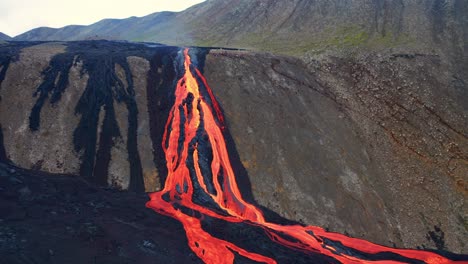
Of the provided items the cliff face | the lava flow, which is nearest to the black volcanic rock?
the lava flow

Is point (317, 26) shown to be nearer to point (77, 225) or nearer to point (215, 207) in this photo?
point (215, 207)

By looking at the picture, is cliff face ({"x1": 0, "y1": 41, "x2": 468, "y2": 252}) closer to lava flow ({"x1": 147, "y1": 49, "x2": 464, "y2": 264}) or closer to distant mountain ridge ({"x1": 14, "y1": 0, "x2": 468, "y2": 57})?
lava flow ({"x1": 147, "y1": 49, "x2": 464, "y2": 264})

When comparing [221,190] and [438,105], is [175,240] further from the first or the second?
[438,105]

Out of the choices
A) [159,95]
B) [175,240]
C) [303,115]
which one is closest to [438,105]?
[303,115]

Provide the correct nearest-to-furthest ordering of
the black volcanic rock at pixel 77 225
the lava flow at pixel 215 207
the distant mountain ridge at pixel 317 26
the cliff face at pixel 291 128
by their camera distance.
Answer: the black volcanic rock at pixel 77 225, the lava flow at pixel 215 207, the cliff face at pixel 291 128, the distant mountain ridge at pixel 317 26

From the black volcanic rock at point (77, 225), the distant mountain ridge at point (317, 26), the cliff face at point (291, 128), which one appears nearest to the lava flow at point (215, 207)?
the cliff face at point (291, 128)

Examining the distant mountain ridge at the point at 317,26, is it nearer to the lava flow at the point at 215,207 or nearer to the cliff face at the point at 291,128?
the cliff face at the point at 291,128

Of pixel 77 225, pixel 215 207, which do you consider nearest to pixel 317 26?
pixel 215 207
